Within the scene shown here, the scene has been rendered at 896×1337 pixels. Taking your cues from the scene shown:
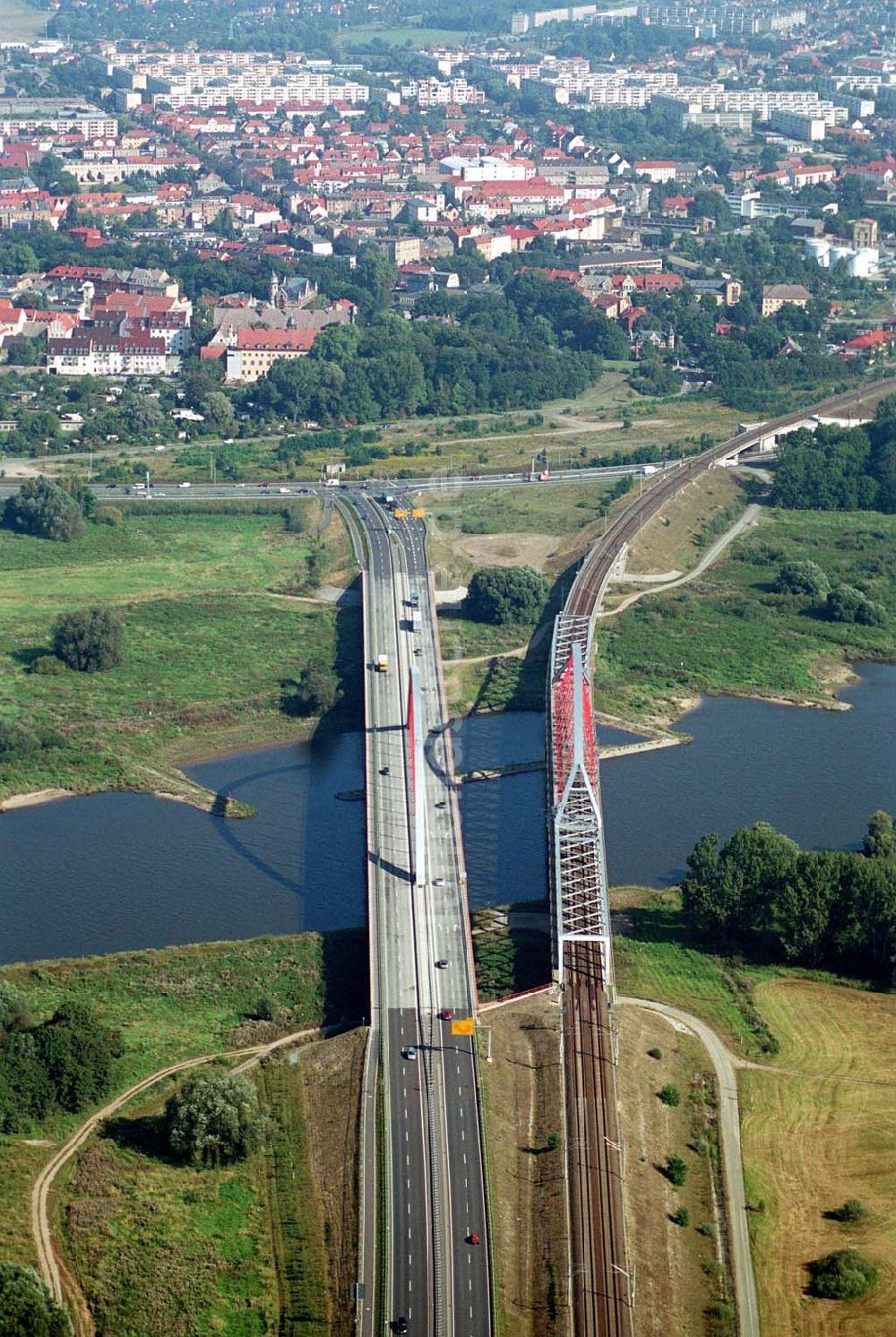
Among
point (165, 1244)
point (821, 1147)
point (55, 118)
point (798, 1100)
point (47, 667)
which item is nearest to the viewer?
point (165, 1244)

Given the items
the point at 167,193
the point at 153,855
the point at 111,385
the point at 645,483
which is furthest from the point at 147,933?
the point at 167,193

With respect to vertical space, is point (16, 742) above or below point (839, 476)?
below

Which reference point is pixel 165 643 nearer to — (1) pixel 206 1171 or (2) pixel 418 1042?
(2) pixel 418 1042

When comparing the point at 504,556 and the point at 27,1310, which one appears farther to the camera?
the point at 504,556

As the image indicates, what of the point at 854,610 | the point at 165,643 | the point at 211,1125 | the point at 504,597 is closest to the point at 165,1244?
the point at 211,1125

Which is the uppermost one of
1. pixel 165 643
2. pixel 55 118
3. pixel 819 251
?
pixel 55 118

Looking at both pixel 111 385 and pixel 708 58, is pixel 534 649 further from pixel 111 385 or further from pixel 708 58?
pixel 708 58
